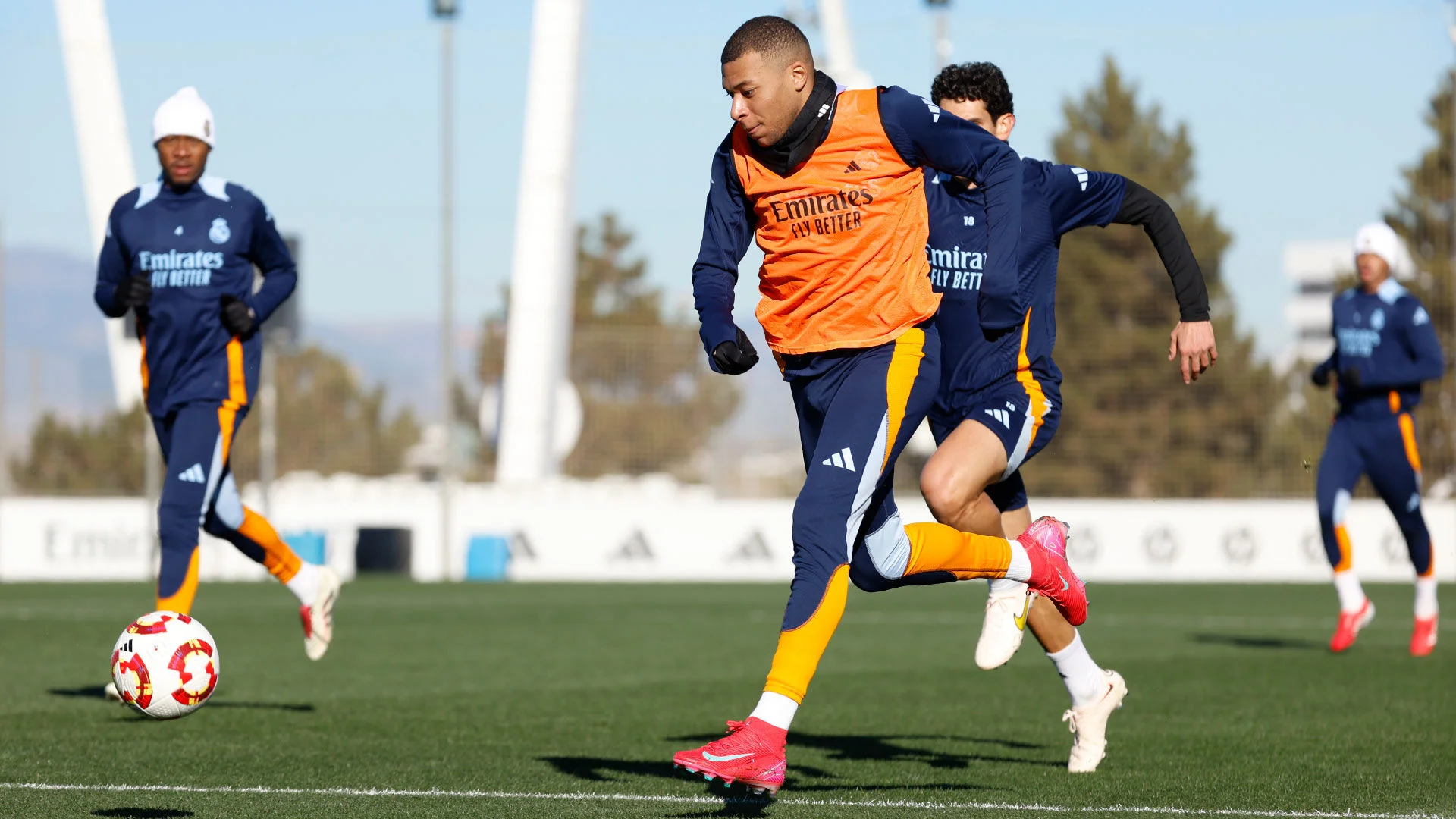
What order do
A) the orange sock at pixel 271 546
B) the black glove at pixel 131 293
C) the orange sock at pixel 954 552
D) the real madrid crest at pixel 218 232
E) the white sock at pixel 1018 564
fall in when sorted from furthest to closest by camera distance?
the orange sock at pixel 271 546 → the real madrid crest at pixel 218 232 → the black glove at pixel 131 293 → the white sock at pixel 1018 564 → the orange sock at pixel 954 552

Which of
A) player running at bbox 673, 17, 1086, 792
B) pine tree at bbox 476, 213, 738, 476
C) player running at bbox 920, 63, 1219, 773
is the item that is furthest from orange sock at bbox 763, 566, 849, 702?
pine tree at bbox 476, 213, 738, 476

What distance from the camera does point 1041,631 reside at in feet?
20.4

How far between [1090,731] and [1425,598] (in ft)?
19.6

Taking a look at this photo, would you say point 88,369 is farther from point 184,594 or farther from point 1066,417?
point 184,594

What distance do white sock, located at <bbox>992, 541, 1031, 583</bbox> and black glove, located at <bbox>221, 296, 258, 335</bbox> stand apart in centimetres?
392

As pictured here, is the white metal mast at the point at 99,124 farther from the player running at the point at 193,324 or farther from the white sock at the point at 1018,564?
the white sock at the point at 1018,564

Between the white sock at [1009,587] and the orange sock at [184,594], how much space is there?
3668 mm

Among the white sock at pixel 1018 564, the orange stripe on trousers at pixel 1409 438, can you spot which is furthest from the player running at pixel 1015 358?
the orange stripe on trousers at pixel 1409 438

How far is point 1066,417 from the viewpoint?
2767 centimetres

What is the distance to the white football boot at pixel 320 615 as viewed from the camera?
8438mm

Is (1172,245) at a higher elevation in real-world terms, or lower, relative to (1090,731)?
higher

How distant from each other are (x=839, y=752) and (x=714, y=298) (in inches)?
77.0

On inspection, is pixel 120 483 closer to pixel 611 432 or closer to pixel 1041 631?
pixel 611 432

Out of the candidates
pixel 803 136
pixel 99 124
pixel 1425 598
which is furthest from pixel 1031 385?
pixel 99 124
